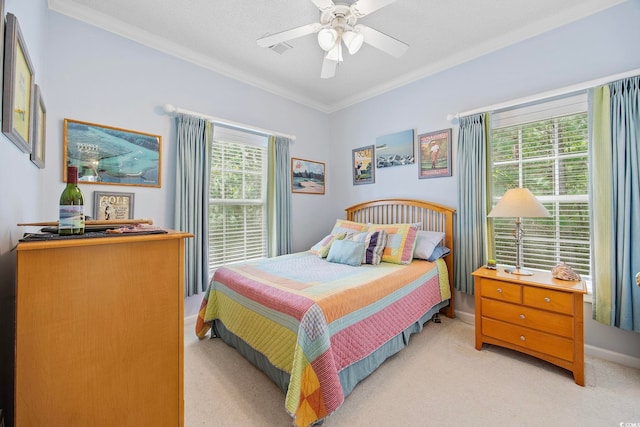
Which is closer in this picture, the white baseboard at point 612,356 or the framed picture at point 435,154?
the white baseboard at point 612,356

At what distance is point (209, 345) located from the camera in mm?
2350

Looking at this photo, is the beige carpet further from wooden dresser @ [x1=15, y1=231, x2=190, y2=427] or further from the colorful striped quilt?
wooden dresser @ [x1=15, y1=231, x2=190, y2=427]

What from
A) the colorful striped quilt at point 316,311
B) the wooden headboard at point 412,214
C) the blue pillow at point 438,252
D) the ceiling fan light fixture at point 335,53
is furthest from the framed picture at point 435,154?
the ceiling fan light fixture at point 335,53

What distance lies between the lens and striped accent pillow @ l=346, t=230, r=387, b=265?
8.69 ft

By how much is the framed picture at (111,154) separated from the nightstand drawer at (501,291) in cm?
317

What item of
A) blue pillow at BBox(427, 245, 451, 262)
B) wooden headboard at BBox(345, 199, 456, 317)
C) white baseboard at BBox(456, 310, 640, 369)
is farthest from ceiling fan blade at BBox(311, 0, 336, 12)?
white baseboard at BBox(456, 310, 640, 369)

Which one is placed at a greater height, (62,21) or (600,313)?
(62,21)

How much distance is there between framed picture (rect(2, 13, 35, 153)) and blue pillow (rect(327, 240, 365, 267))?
228 centimetres

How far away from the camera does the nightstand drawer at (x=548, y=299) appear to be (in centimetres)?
183

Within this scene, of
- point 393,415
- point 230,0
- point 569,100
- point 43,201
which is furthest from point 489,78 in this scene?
point 43,201

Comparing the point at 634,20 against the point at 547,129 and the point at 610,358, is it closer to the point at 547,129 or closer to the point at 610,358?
the point at 547,129

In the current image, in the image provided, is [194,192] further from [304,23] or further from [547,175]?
[547,175]

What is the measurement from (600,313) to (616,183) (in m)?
1.02

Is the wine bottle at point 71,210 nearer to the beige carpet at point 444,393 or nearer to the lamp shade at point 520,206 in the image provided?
the beige carpet at point 444,393
